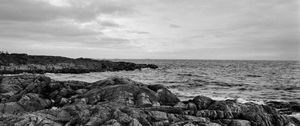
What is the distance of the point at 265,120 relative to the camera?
11.8 metres

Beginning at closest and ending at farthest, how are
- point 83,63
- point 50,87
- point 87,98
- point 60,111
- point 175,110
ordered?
point 60,111 → point 175,110 → point 87,98 → point 50,87 → point 83,63

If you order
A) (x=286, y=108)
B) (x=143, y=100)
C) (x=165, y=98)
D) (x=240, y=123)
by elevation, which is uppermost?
(x=143, y=100)

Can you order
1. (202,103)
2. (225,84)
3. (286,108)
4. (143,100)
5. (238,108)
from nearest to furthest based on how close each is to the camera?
(238,108)
(202,103)
(143,100)
(286,108)
(225,84)

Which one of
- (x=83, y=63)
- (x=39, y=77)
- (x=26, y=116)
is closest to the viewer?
(x=26, y=116)

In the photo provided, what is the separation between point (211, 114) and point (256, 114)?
2178 mm

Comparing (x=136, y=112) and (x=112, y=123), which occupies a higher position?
(x=136, y=112)

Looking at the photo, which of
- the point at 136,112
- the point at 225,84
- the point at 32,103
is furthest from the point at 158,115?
the point at 225,84

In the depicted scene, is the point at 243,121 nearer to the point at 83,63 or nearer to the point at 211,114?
the point at 211,114

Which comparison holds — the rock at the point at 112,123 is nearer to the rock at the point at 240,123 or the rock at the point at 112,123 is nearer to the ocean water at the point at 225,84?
the rock at the point at 240,123

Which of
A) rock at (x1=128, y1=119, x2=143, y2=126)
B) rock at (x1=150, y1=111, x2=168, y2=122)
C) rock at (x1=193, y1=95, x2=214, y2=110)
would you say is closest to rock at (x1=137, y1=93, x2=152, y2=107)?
rock at (x1=150, y1=111, x2=168, y2=122)

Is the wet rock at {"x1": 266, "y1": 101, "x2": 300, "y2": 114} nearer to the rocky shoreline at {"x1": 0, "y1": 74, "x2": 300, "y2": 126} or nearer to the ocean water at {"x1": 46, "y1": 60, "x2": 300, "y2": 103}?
the ocean water at {"x1": 46, "y1": 60, "x2": 300, "y2": 103}

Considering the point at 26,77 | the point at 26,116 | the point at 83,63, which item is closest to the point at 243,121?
the point at 26,116

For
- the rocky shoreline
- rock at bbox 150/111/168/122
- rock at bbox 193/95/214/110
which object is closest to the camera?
the rocky shoreline

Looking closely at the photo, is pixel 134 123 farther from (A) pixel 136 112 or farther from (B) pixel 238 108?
(B) pixel 238 108
